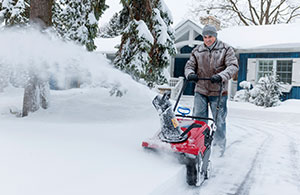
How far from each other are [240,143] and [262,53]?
9.57 meters

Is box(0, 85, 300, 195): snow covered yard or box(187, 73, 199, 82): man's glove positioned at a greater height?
box(187, 73, 199, 82): man's glove

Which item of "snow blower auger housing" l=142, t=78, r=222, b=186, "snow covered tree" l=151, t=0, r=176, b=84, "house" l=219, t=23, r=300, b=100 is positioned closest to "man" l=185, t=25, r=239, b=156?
"snow blower auger housing" l=142, t=78, r=222, b=186

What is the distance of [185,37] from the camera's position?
15.4m

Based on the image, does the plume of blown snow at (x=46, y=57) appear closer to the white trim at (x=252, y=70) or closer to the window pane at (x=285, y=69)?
the white trim at (x=252, y=70)

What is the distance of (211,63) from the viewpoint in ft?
11.7

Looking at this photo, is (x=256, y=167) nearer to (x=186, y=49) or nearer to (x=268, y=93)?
(x=268, y=93)

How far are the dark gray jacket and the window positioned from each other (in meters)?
9.92

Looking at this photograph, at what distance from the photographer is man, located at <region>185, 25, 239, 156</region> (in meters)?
3.46

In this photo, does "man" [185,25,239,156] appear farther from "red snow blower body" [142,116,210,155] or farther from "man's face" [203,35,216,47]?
"red snow blower body" [142,116,210,155]

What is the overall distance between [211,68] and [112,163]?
1.95m

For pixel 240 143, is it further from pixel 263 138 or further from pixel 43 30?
pixel 43 30

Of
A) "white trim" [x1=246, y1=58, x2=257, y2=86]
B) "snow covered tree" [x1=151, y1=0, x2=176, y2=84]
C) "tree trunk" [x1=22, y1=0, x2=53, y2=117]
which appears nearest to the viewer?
"tree trunk" [x1=22, y1=0, x2=53, y2=117]

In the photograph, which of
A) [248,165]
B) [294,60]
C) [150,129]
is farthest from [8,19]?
[294,60]

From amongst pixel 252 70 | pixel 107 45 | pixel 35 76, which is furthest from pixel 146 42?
pixel 107 45
